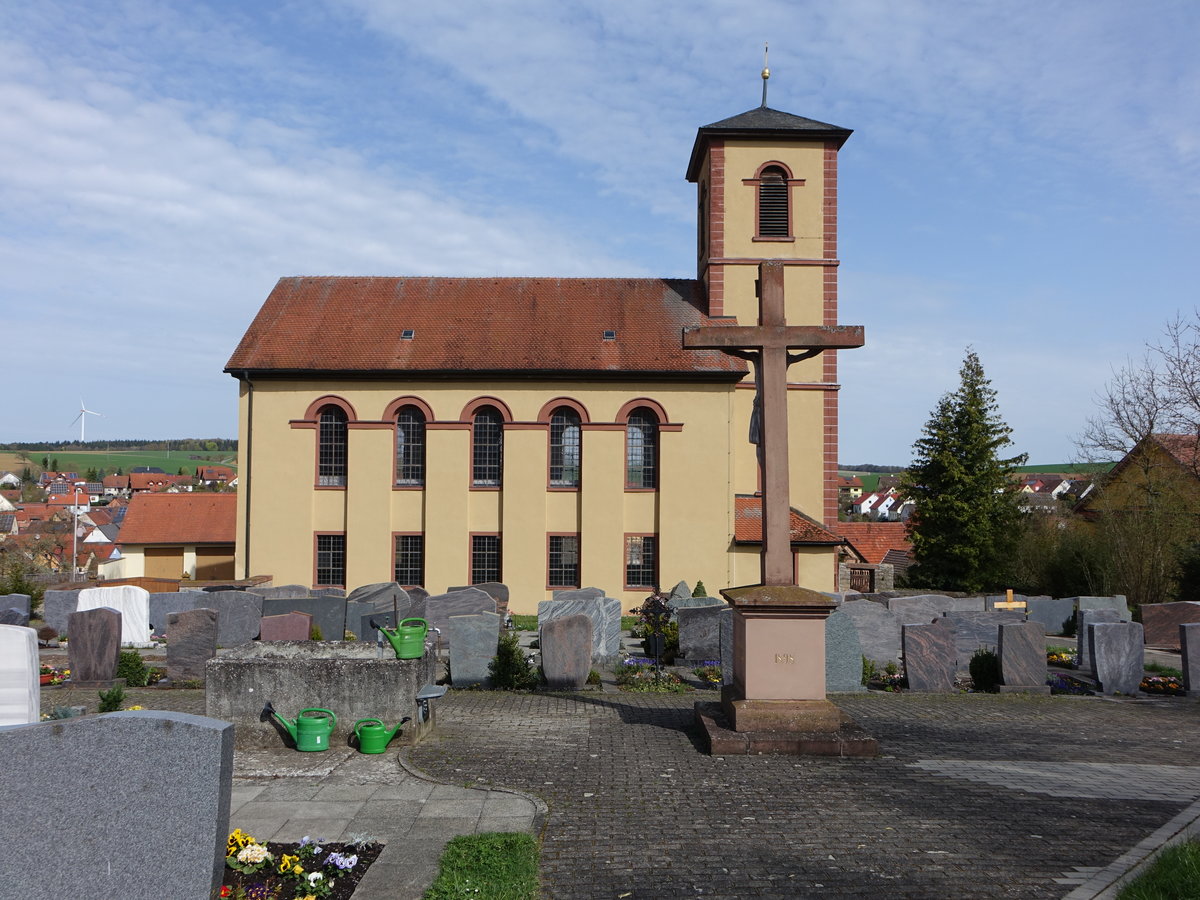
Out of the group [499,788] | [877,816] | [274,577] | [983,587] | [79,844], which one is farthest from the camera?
[983,587]

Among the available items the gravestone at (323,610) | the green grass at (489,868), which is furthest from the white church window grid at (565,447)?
the green grass at (489,868)

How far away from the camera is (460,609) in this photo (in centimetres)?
1877

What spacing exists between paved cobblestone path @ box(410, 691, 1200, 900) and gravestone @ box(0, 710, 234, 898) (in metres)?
2.26

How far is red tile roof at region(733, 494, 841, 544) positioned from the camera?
84.6ft

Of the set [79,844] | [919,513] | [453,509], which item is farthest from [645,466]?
[79,844]

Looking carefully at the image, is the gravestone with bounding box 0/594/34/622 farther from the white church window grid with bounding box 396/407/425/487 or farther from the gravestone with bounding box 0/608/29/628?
the white church window grid with bounding box 396/407/425/487

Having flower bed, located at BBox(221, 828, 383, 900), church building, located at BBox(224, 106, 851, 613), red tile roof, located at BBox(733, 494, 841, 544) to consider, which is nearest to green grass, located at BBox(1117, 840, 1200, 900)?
flower bed, located at BBox(221, 828, 383, 900)

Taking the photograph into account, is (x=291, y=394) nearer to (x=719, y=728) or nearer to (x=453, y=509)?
(x=453, y=509)

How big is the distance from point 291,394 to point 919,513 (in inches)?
1010

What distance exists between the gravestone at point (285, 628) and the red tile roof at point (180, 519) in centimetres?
1776

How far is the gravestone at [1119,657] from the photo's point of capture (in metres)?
13.9

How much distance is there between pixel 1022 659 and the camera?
1375cm

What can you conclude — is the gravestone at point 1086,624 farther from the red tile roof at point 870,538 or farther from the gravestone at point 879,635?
the red tile roof at point 870,538

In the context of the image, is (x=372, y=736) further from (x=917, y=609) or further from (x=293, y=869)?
(x=917, y=609)
